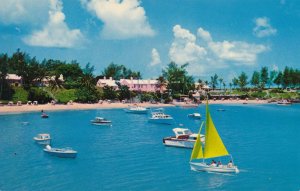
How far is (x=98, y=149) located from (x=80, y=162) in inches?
430

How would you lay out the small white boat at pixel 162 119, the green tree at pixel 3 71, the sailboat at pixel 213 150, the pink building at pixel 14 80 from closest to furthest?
the sailboat at pixel 213 150 → the small white boat at pixel 162 119 → the green tree at pixel 3 71 → the pink building at pixel 14 80

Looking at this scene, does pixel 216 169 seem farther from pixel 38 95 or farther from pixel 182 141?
pixel 38 95

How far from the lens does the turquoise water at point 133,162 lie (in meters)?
49.4

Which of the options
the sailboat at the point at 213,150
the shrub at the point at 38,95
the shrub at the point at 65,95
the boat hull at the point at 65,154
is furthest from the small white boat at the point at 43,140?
the shrub at the point at 65,95

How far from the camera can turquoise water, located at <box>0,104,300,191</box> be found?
49406mm

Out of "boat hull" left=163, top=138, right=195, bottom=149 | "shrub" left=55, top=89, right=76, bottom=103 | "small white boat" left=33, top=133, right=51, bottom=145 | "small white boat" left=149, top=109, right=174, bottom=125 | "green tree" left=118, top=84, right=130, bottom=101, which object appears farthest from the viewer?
"green tree" left=118, top=84, right=130, bottom=101

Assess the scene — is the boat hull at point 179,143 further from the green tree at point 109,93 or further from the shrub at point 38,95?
the green tree at point 109,93

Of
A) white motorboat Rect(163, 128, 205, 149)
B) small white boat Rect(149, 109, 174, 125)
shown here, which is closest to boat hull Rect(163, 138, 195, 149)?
white motorboat Rect(163, 128, 205, 149)

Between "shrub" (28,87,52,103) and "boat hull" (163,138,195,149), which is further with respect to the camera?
"shrub" (28,87,52,103)

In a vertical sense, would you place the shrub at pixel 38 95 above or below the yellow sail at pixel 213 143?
above

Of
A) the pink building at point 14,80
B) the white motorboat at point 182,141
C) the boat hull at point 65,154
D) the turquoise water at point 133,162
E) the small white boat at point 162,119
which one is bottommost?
the turquoise water at point 133,162

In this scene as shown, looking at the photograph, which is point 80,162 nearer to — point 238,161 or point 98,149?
point 98,149

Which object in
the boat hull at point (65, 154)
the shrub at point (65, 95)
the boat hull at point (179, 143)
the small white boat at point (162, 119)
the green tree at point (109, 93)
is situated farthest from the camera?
the green tree at point (109, 93)

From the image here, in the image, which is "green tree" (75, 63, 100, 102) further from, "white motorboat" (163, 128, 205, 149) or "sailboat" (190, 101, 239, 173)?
"sailboat" (190, 101, 239, 173)
